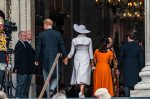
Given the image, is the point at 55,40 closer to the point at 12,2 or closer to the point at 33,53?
the point at 33,53

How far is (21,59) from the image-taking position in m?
18.6

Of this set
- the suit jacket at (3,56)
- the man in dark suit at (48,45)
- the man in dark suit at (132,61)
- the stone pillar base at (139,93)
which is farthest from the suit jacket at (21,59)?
the stone pillar base at (139,93)

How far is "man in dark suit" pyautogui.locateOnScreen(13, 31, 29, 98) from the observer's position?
18.4 metres

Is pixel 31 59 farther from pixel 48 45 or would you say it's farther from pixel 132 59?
pixel 132 59

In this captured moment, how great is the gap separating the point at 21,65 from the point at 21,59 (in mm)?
167

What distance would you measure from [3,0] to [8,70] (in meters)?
4.30

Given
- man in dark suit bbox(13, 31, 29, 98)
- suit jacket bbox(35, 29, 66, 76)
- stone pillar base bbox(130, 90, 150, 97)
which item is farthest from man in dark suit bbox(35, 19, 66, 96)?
stone pillar base bbox(130, 90, 150, 97)

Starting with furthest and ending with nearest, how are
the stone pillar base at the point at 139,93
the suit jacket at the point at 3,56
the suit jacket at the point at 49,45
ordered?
the suit jacket at the point at 49,45 → the stone pillar base at the point at 139,93 → the suit jacket at the point at 3,56

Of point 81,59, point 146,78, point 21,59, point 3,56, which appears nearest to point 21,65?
point 21,59

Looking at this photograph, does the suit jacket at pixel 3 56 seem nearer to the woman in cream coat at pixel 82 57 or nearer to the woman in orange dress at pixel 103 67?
the woman in cream coat at pixel 82 57

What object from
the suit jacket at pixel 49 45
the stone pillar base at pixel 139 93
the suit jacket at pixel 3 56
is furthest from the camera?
the suit jacket at pixel 49 45

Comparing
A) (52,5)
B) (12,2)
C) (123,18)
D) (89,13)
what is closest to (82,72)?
(12,2)

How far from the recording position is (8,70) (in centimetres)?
1752

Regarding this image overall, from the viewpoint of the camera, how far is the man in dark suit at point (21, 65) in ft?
60.4
